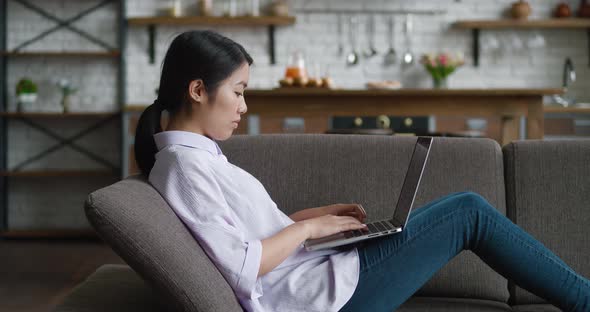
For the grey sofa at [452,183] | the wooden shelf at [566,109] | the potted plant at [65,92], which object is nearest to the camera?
the grey sofa at [452,183]

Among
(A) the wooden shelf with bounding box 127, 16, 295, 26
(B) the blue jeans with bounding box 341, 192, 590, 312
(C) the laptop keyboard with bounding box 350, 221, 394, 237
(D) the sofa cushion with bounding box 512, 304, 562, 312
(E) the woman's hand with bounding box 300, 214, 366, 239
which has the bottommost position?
(D) the sofa cushion with bounding box 512, 304, 562, 312

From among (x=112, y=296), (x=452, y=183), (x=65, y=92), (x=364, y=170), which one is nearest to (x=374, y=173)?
(x=364, y=170)

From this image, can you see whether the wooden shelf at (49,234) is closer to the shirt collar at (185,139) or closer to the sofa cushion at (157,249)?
the shirt collar at (185,139)

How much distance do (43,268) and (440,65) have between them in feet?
10.3

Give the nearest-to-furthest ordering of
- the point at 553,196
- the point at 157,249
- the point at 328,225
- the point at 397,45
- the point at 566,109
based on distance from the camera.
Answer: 1. the point at 157,249
2. the point at 328,225
3. the point at 553,196
4. the point at 566,109
5. the point at 397,45

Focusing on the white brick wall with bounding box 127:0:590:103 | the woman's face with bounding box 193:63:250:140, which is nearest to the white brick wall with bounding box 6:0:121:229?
the white brick wall with bounding box 127:0:590:103

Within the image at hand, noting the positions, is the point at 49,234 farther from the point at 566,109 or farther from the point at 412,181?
the point at 412,181

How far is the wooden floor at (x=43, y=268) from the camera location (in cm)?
339

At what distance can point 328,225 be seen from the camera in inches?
64.1

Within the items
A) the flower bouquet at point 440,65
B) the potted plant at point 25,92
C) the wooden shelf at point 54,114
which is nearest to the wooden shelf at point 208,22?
the wooden shelf at point 54,114

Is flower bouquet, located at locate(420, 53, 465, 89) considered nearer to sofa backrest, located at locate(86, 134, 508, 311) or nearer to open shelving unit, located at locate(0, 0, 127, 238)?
open shelving unit, located at locate(0, 0, 127, 238)

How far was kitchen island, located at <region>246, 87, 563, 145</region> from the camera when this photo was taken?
4.05 meters

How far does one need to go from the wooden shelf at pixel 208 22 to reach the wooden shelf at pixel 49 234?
4.57ft

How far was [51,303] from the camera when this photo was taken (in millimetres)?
3291
